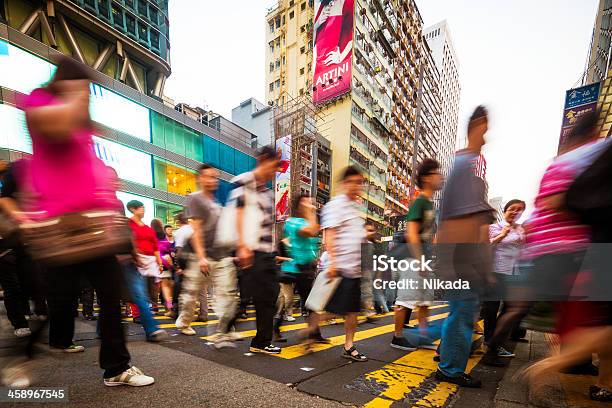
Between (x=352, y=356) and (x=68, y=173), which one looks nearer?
(x=68, y=173)

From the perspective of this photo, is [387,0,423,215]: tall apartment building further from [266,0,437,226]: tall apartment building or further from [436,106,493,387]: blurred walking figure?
[436,106,493,387]: blurred walking figure

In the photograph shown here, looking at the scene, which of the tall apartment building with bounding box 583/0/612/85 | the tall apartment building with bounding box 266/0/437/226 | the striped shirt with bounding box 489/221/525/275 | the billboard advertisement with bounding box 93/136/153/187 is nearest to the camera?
the striped shirt with bounding box 489/221/525/275

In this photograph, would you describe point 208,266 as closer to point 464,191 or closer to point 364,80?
point 464,191

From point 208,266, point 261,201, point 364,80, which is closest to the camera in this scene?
point 261,201

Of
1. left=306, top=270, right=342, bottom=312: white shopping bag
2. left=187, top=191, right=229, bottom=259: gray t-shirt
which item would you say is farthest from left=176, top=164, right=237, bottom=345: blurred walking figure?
left=306, top=270, right=342, bottom=312: white shopping bag

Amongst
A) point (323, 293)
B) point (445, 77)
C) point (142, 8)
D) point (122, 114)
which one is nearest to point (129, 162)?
point (122, 114)

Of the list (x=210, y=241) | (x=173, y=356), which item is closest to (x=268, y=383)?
(x=173, y=356)

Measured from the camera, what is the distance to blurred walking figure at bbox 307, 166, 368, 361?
2.77 meters

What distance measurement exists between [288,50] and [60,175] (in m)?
53.1

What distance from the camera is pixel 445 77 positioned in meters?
83.6

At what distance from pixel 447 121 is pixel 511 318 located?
338ft

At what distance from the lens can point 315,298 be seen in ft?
9.46

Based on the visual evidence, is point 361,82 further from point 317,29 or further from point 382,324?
point 382,324

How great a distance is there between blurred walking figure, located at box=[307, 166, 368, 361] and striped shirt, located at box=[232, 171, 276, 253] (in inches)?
23.4
